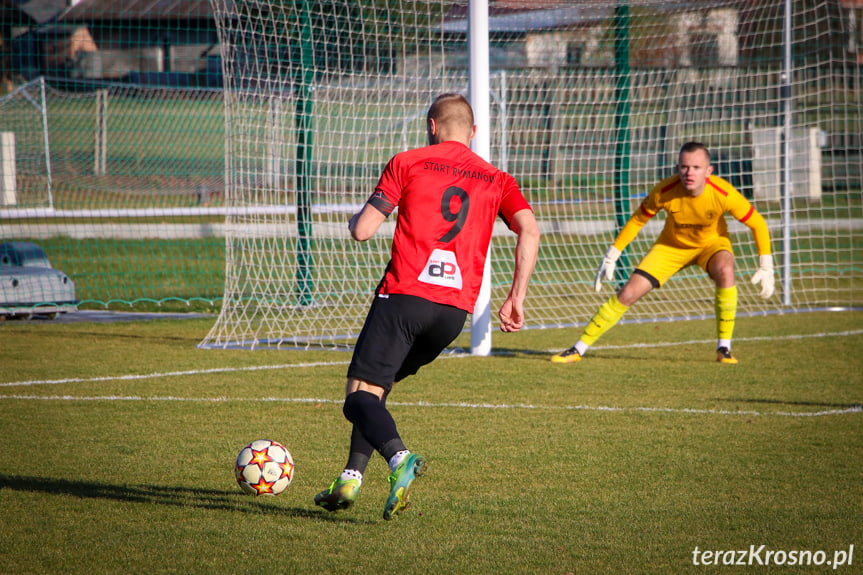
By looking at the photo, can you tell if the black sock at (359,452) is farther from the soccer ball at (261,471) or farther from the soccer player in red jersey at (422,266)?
the soccer ball at (261,471)

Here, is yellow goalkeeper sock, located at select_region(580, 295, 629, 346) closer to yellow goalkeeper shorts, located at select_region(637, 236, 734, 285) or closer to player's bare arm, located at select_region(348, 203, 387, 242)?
yellow goalkeeper shorts, located at select_region(637, 236, 734, 285)

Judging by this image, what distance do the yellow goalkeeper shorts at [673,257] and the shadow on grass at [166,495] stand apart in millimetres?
4857

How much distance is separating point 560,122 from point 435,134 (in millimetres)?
9033

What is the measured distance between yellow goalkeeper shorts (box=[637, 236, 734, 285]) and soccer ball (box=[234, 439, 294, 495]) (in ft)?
15.7

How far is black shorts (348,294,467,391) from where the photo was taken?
12.9 feet

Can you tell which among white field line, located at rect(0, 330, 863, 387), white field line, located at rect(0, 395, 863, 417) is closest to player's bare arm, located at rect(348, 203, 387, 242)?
white field line, located at rect(0, 395, 863, 417)

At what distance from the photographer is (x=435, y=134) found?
4094 millimetres

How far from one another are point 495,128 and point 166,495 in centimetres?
906

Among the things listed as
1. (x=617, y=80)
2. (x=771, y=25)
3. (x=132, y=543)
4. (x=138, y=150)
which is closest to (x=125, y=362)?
(x=132, y=543)

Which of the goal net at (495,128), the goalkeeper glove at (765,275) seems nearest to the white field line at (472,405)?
the goalkeeper glove at (765,275)

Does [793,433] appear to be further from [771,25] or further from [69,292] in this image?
[771,25]

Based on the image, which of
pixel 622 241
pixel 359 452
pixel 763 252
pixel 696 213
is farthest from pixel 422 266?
pixel 763 252

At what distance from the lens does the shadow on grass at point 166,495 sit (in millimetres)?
4426

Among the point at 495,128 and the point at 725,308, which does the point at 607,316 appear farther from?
the point at 495,128
